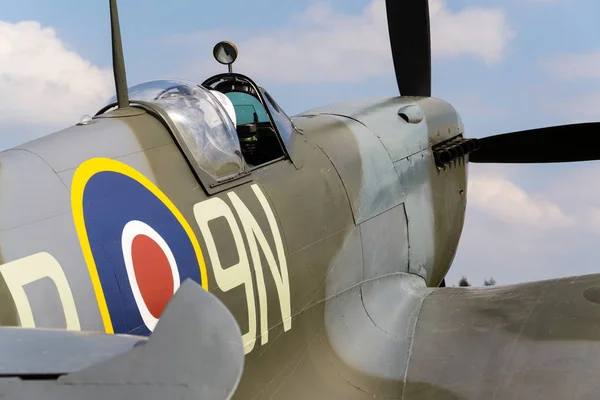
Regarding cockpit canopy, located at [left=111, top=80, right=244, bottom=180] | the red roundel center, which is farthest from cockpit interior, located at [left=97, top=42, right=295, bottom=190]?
the red roundel center

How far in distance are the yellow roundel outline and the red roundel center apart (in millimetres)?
215

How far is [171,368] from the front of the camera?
1410 millimetres

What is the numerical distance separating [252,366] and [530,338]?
192cm

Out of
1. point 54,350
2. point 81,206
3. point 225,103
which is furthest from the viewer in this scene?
point 225,103

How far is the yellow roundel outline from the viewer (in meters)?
3.06

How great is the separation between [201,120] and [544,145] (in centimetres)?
494

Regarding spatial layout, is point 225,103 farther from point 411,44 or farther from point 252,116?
point 411,44

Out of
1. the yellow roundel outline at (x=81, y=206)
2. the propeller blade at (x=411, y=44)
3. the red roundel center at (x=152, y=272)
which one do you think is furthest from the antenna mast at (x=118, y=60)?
the propeller blade at (x=411, y=44)

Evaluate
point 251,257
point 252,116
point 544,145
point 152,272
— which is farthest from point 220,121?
point 544,145

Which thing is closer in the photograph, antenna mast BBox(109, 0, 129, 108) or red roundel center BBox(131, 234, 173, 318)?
red roundel center BBox(131, 234, 173, 318)

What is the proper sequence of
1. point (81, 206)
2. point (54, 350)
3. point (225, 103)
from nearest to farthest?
1. point (54, 350)
2. point (81, 206)
3. point (225, 103)

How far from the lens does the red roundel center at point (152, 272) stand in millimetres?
3264

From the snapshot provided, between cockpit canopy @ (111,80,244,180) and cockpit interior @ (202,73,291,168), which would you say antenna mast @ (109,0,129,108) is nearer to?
cockpit canopy @ (111,80,244,180)

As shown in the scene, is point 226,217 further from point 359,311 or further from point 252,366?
point 359,311
